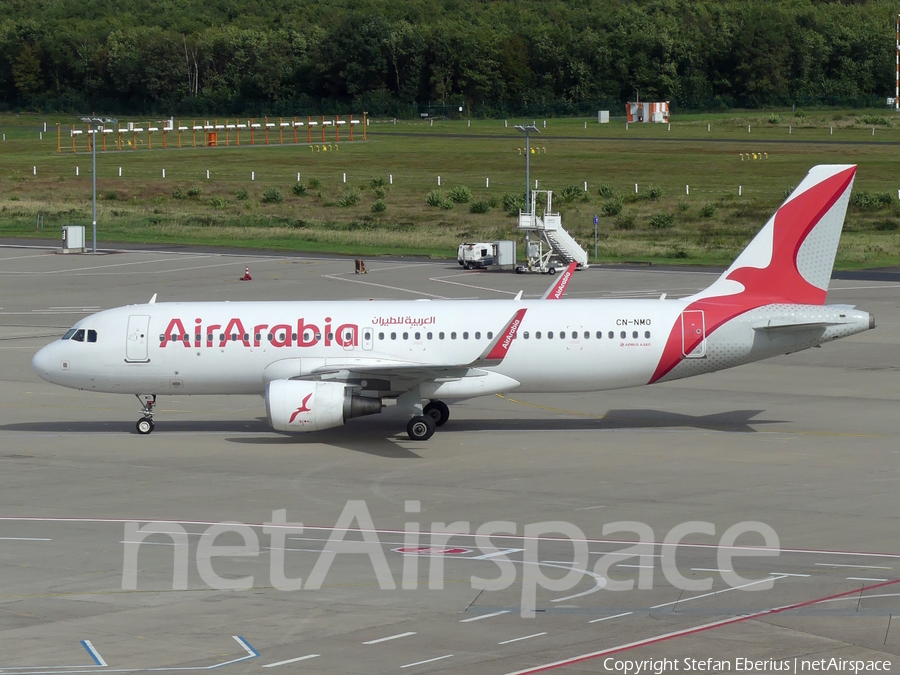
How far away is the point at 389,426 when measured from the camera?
41.6 metres

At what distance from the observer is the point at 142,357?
40.0 metres

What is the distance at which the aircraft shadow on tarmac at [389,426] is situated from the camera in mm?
39781

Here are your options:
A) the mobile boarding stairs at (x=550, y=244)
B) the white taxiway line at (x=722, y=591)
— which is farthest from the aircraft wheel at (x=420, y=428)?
the mobile boarding stairs at (x=550, y=244)

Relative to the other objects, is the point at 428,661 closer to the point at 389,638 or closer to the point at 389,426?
the point at 389,638

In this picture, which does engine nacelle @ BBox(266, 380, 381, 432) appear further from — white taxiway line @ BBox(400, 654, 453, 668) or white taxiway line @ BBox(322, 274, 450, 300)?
white taxiway line @ BBox(322, 274, 450, 300)

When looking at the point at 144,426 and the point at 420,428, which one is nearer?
the point at 420,428

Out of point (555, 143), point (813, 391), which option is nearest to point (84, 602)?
point (813, 391)

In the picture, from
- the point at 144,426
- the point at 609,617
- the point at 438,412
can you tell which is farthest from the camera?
the point at 438,412

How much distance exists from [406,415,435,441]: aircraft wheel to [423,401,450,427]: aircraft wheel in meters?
2.87

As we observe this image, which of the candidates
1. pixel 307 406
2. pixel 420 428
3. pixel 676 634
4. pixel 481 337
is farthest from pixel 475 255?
pixel 676 634

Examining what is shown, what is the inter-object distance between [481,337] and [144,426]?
1158 centimetres

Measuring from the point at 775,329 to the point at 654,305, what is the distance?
152 inches

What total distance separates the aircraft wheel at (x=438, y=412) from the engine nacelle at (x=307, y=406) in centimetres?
508

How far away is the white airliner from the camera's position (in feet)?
128
